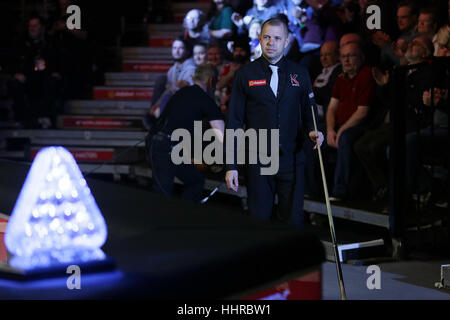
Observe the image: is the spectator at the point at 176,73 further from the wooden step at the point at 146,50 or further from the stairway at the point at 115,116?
the wooden step at the point at 146,50

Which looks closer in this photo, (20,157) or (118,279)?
(118,279)

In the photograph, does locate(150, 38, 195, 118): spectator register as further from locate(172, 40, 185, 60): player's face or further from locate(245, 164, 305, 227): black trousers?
locate(245, 164, 305, 227): black trousers

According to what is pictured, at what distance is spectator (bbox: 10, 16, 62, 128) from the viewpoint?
33.1 ft

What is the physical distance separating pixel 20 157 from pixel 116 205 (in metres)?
8.34

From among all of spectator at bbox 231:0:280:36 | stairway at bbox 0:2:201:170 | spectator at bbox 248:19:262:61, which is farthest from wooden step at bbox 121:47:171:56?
spectator at bbox 248:19:262:61

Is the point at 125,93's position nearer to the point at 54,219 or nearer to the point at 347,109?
the point at 347,109

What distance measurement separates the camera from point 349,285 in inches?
178

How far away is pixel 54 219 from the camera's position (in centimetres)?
159

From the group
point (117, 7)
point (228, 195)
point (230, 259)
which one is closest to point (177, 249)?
point (230, 259)

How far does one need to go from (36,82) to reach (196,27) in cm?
235

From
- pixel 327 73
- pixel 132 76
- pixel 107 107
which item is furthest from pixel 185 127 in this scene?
pixel 132 76

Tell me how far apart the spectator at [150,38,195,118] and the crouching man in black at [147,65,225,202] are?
3.08m
